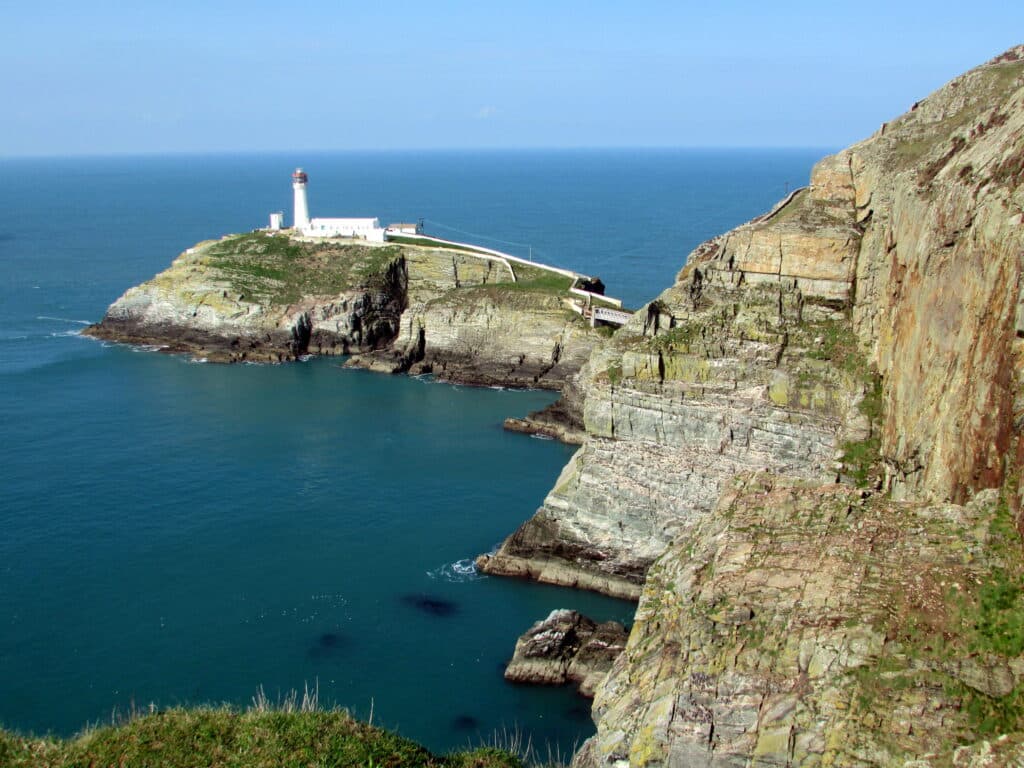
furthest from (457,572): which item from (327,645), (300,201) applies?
(300,201)

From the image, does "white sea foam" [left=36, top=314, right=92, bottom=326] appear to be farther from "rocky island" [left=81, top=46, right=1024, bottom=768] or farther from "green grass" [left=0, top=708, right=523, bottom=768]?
"green grass" [left=0, top=708, right=523, bottom=768]

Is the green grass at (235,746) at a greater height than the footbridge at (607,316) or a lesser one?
lesser

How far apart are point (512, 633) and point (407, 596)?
146 inches

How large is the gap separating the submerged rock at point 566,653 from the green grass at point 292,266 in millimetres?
41569

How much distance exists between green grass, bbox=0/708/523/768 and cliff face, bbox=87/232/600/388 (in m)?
40.6

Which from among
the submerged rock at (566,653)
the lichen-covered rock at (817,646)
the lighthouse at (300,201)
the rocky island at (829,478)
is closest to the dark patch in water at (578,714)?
the submerged rock at (566,653)

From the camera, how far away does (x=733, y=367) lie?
3036 centimetres

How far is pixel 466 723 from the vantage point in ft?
77.6

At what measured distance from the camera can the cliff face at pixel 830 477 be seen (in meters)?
12.6

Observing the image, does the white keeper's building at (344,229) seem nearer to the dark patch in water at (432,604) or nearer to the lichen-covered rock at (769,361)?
the lichen-covered rock at (769,361)

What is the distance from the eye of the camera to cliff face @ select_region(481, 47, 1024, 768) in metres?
12.6

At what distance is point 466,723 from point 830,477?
33.3ft

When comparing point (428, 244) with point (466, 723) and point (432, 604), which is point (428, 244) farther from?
point (466, 723)

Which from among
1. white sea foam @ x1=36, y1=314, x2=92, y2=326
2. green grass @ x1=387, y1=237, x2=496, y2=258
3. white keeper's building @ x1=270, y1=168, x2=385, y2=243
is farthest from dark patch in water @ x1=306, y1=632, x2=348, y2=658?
white sea foam @ x1=36, y1=314, x2=92, y2=326
